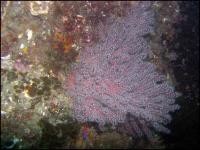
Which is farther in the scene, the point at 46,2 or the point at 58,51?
the point at 58,51

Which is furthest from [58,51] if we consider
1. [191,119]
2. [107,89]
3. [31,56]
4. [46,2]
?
[191,119]

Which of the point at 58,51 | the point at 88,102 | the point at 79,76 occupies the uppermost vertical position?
the point at 58,51

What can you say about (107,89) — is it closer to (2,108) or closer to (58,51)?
(58,51)

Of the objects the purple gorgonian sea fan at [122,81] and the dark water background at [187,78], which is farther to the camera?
the dark water background at [187,78]

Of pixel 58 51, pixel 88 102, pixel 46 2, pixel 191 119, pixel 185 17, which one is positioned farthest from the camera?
pixel 191 119

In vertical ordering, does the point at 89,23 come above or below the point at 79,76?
above

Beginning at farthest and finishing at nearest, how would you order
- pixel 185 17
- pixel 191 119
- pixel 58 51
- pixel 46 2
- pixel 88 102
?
pixel 191 119
pixel 185 17
pixel 88 102
pixel 58 51
pixel 46 2

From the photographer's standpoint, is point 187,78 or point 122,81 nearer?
point 122,81

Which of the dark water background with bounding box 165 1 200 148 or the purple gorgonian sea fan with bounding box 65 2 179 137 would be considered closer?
the purple gorgonian sea fan with bounding box 65 2 179 137
